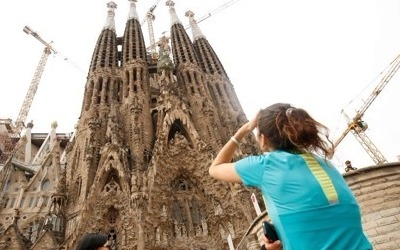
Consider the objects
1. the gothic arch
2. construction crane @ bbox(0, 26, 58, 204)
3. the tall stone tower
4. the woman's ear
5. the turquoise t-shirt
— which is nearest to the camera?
the turquoise t-shirt

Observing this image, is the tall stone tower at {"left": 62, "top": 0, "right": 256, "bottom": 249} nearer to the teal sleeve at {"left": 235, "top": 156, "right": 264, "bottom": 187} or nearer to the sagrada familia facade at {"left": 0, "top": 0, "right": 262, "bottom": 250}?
the sagrada familia facade at {"left": 0, "top": 0, "right": 262, "bottom": 250}

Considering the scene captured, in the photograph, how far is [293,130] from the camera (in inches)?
64.3

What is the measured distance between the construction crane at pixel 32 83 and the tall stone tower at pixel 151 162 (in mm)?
23293

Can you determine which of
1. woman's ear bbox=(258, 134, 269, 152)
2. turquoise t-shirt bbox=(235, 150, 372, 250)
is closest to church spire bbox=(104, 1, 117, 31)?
woman's ear bbox=(258, 134, 269, 152)

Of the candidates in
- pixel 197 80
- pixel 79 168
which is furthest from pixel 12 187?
pixel 197 80

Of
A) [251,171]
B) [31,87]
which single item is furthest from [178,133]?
[31,87]

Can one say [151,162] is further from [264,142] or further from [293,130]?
[293,130]

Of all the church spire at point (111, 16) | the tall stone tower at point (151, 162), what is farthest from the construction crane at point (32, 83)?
the tall stone tower at point (151, 162)

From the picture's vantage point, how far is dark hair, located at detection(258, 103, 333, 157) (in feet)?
5.33

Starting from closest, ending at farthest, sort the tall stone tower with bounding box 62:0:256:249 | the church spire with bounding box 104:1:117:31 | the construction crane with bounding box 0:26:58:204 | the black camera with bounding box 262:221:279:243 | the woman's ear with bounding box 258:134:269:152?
1. the black camera with bounding box 262:221:279:243
2. the woman's ear with bounding box 258:134:269:152
3. the tall stone tower with bounding box 62:0:256:249
4. the church spire with bounding box 104:1:117:31
5. the construction crane with bounding box 0:26:58:204

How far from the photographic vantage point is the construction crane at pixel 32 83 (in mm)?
44050

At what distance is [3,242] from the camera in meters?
16.1

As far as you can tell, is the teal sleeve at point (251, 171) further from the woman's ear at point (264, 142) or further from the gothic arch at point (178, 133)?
the gothic arch at point (178, 133)

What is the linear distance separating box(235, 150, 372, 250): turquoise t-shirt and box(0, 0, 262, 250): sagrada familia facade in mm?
13640
